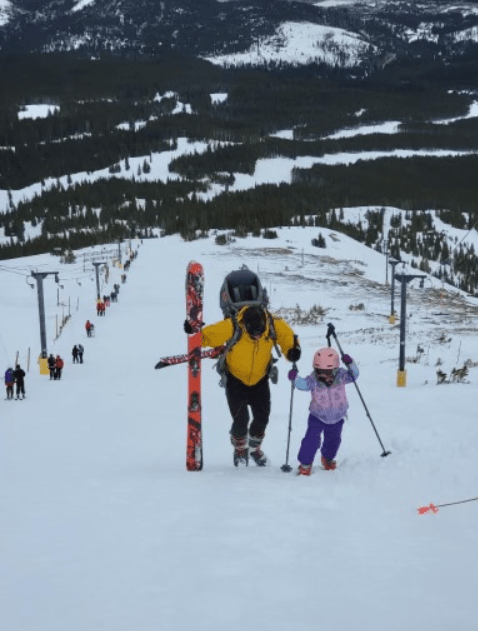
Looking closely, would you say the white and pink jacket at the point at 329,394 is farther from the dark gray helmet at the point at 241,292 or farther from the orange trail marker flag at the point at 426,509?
the orange trail marker flag at the point at 426,509

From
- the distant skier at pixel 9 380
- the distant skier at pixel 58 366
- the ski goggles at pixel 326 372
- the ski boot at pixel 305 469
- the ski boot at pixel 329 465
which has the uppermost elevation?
the ski goggles at pixel 326 372

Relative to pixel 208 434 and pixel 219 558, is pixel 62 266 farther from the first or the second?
pixel 219 558

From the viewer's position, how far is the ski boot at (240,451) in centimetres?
743

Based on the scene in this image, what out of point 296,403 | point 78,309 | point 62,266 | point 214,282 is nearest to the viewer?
point 296,403

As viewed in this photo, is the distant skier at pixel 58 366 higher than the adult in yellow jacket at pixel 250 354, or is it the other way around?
the adult in yellow jacket at pixel 250 354

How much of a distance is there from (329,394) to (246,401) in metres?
0.90

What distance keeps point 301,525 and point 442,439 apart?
3.57 m

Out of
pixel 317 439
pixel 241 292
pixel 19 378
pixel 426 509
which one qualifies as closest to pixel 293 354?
pixel 241 292

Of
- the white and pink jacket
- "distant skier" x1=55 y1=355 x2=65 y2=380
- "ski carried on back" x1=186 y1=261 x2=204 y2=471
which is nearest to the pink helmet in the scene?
the white and pink jacket

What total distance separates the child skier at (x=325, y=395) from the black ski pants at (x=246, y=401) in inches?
14.6

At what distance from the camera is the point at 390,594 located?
403cm

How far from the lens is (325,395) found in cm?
688

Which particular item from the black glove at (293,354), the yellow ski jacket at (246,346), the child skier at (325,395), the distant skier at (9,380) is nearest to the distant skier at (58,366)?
the distant skier at (9,380)

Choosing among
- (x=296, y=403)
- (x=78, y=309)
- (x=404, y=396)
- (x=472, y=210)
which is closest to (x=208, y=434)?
(x=296, y=403)
